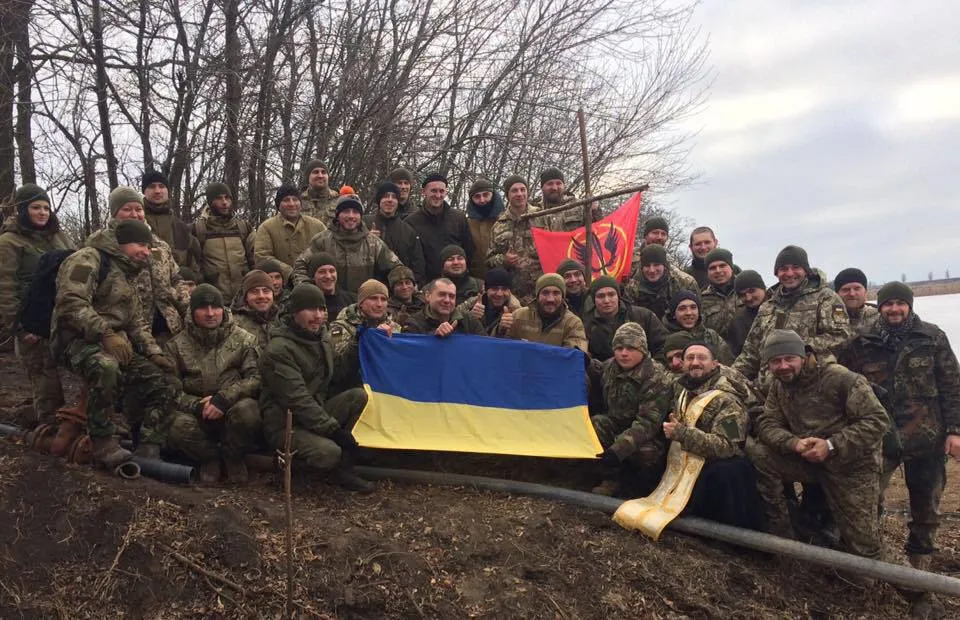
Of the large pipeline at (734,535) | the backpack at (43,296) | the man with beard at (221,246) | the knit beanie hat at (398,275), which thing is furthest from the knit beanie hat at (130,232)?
the large pipeline at (734,535)

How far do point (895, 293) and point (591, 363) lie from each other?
261 centimetres

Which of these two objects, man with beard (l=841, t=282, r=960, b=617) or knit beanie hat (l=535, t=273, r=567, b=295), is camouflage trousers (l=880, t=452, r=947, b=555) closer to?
man with beard (l=841, t=282, r=960, b=617)

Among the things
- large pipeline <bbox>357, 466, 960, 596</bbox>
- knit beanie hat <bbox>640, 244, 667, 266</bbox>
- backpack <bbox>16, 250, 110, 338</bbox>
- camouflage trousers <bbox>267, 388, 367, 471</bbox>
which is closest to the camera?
large pipeline <bbox>357, 466, 960, 596</bbox>

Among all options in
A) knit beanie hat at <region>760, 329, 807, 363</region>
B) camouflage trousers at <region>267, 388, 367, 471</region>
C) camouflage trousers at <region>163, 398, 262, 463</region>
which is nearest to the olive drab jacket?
camouflage trousers at <region>163, 398, 262, 463</region>

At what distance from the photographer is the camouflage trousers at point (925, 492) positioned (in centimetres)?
604

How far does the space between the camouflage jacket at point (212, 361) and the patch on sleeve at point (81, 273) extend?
31.8 inches

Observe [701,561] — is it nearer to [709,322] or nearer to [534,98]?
[709,322]

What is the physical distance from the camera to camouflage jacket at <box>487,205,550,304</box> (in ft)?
27.5

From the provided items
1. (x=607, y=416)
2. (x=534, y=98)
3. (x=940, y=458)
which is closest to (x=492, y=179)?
(x=534, y=98)

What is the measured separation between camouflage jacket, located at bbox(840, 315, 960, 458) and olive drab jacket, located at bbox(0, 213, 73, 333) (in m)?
7.33

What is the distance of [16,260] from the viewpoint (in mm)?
6332

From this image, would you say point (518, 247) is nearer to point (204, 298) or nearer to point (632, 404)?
point (632, 404)

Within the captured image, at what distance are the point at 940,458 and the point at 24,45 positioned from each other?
→ 35.1 feet

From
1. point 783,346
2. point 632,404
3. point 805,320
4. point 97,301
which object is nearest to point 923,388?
point 805,320
